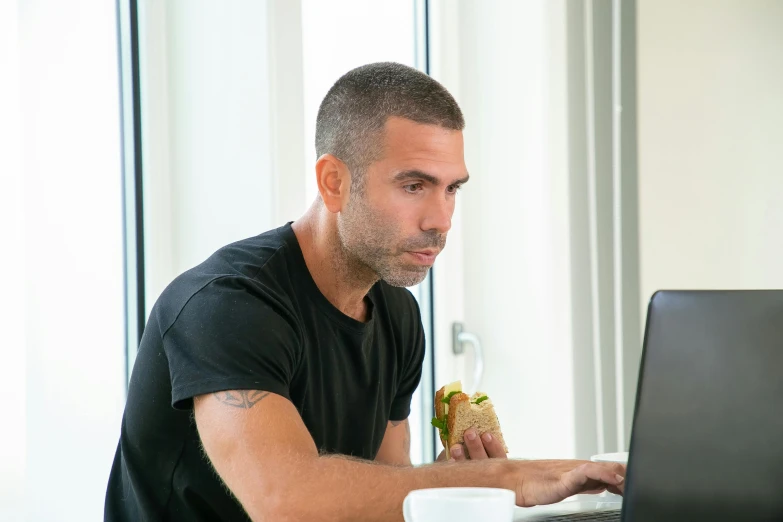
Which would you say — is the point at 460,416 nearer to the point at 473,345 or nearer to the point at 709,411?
the point at 709,411

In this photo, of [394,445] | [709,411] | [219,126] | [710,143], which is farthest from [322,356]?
[710,143]

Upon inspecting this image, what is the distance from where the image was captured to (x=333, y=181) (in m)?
1.52

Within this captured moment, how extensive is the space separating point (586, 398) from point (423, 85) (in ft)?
4.86

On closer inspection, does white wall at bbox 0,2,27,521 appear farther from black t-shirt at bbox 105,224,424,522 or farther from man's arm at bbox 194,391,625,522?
man's arm at bbox 194,391,625,522

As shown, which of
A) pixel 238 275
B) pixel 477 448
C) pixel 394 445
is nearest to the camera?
pixel 238 275

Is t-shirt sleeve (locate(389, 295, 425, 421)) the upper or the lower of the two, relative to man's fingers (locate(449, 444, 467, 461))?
upper

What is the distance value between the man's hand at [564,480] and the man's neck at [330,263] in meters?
0.49

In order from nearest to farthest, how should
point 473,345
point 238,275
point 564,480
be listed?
point 564,480 < point 238,275 < point 473,345

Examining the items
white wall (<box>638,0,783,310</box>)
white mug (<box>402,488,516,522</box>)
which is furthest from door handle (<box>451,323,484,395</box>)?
white mug (<box>402,488,516,522</box>)

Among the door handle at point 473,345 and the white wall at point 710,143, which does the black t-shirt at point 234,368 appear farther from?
the white wall at point 710,143

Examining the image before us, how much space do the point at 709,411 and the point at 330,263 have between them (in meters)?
0.79

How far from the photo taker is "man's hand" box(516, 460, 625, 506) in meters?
1.02

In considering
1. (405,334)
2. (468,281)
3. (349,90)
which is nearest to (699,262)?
(468,281)

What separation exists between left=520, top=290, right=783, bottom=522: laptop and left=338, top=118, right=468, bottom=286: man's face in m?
0.66
